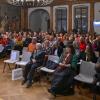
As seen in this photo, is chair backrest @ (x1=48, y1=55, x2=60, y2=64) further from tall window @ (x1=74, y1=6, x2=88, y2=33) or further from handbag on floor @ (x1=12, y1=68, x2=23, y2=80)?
tall window @ (x1=74, y1=6, x2=88, y2=33)

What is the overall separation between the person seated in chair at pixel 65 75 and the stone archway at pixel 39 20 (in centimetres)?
1419

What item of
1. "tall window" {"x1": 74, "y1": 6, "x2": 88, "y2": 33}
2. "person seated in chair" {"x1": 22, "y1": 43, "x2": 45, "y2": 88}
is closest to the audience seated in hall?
"person seated in chair" {"x1": 22, "y1": 43, "x2": 45, "y2": 88}

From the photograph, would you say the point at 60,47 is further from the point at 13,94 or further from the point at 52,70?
the point at 13,94

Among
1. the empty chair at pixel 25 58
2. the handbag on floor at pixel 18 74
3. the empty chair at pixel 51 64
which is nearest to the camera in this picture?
the empty chair at pixel 51 64

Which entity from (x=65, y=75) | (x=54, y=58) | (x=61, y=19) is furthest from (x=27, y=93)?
(x=61, y=19)

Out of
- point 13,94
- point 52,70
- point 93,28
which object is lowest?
point 13,94

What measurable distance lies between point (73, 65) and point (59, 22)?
13.9 m

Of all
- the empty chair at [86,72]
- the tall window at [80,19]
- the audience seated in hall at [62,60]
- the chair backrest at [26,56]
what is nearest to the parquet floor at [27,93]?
the audience seated in hall at [62,60]

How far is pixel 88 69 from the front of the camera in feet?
23.0

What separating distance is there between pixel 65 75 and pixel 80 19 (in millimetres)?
13283

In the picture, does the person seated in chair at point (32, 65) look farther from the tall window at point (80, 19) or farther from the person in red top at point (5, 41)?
the tall window at point (80, 19)

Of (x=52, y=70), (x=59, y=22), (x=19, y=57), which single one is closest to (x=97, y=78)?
(x=52, y=70)

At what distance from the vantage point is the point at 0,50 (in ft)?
42.4

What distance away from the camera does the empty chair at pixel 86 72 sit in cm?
683
